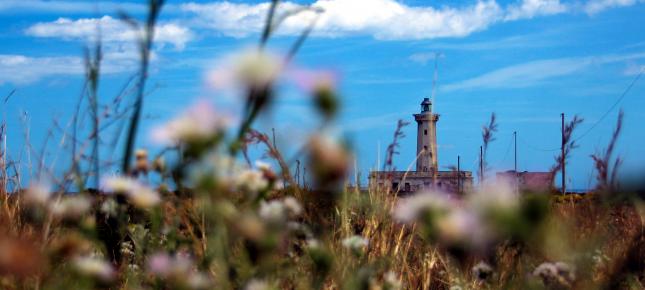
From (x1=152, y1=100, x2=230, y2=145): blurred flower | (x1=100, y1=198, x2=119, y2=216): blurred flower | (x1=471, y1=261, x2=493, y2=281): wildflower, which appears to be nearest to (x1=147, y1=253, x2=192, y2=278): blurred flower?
(x1=100, y1=198, x2=119, y2=216): blurred flower

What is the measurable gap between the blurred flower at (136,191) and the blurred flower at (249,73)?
19.1 inches

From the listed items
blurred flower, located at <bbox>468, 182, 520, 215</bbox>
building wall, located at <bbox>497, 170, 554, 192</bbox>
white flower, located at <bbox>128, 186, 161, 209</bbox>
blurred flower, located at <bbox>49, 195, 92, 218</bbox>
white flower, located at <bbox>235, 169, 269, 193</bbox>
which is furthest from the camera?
blurred flower, located at <bbox>49, 195, 92, 218</bbox>

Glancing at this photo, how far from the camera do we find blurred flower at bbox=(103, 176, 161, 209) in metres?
1.59

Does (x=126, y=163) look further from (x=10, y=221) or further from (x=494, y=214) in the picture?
(x=10, y=221)

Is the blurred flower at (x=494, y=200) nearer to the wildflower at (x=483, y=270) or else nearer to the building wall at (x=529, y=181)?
the building wall at (x=529, y=181)

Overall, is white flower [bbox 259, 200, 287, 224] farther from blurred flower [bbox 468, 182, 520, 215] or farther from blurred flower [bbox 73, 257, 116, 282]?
blurred flower [bbox 468, 182, 520, 215]

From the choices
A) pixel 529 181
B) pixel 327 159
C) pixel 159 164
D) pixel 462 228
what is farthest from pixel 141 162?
pixel 529 181

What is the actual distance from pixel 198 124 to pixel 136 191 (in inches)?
19.7

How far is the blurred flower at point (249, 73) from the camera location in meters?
1.16

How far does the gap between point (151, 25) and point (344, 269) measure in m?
A: 1.82

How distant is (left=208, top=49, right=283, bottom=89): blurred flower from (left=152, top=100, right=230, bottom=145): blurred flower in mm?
43

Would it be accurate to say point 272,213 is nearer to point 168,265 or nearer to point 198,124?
point 168,265

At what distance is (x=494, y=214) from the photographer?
1.12 m

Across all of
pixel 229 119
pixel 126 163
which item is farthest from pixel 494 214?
pixel 126 163
